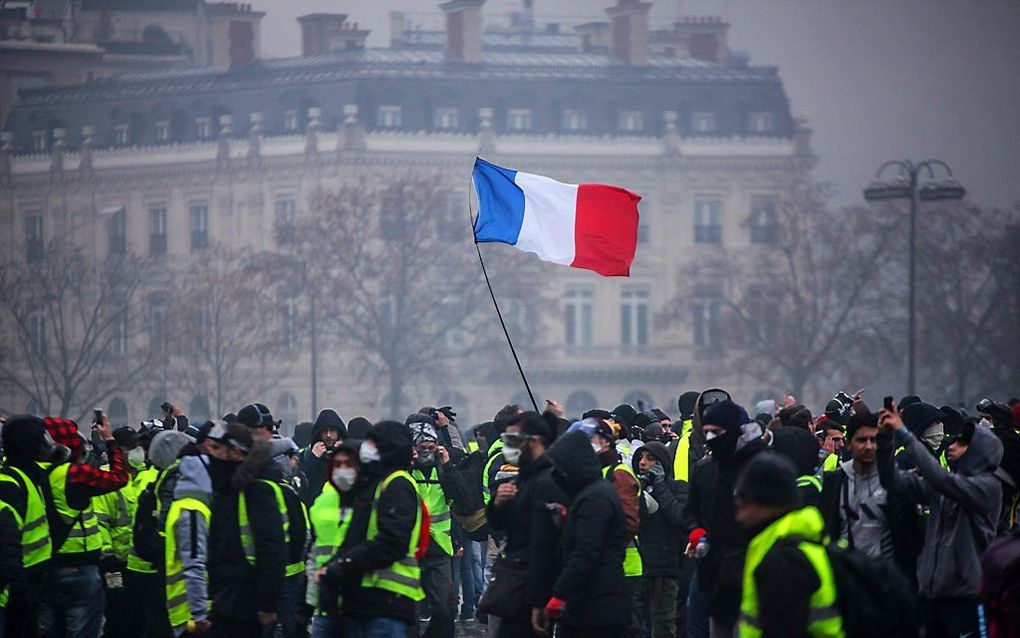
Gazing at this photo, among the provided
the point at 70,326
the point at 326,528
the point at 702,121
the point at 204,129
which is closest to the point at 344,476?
the point at 326,528

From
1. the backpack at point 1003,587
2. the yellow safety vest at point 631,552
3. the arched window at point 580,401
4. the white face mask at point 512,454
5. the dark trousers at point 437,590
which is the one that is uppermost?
the white face mask at point 512,454

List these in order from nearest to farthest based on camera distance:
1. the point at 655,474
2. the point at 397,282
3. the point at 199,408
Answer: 1. the point at 655,474
2. the point at 199,408
3. the point at 397,282

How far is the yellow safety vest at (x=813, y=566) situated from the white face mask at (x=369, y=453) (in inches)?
103

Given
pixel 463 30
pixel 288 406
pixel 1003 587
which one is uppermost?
pixel 463 30

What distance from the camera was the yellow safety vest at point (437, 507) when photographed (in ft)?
49.8

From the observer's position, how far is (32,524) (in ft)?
40.3

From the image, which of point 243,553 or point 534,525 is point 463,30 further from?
point 243,553

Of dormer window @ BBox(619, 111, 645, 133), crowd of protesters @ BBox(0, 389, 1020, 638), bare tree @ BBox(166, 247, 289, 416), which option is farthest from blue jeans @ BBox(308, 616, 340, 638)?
dormer window @ BBox(619, 111, 645, 133)

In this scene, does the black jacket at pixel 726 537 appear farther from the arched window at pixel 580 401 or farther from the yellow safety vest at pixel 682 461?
the arched window at pixel 580 401

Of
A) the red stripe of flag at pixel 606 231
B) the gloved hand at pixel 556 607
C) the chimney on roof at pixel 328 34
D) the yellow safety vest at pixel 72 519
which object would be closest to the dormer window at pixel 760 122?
the chimney on roof at pixel 328 34

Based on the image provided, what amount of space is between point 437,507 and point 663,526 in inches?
67.8

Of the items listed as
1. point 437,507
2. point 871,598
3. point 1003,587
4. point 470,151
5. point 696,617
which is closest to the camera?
point 871,598

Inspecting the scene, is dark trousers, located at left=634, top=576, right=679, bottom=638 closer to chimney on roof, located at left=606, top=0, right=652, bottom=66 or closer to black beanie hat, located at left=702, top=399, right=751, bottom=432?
black beanie hat, located at left=702, top=399, right=751, bottom=432

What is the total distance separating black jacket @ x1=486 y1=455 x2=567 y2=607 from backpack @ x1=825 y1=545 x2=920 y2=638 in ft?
9.78
